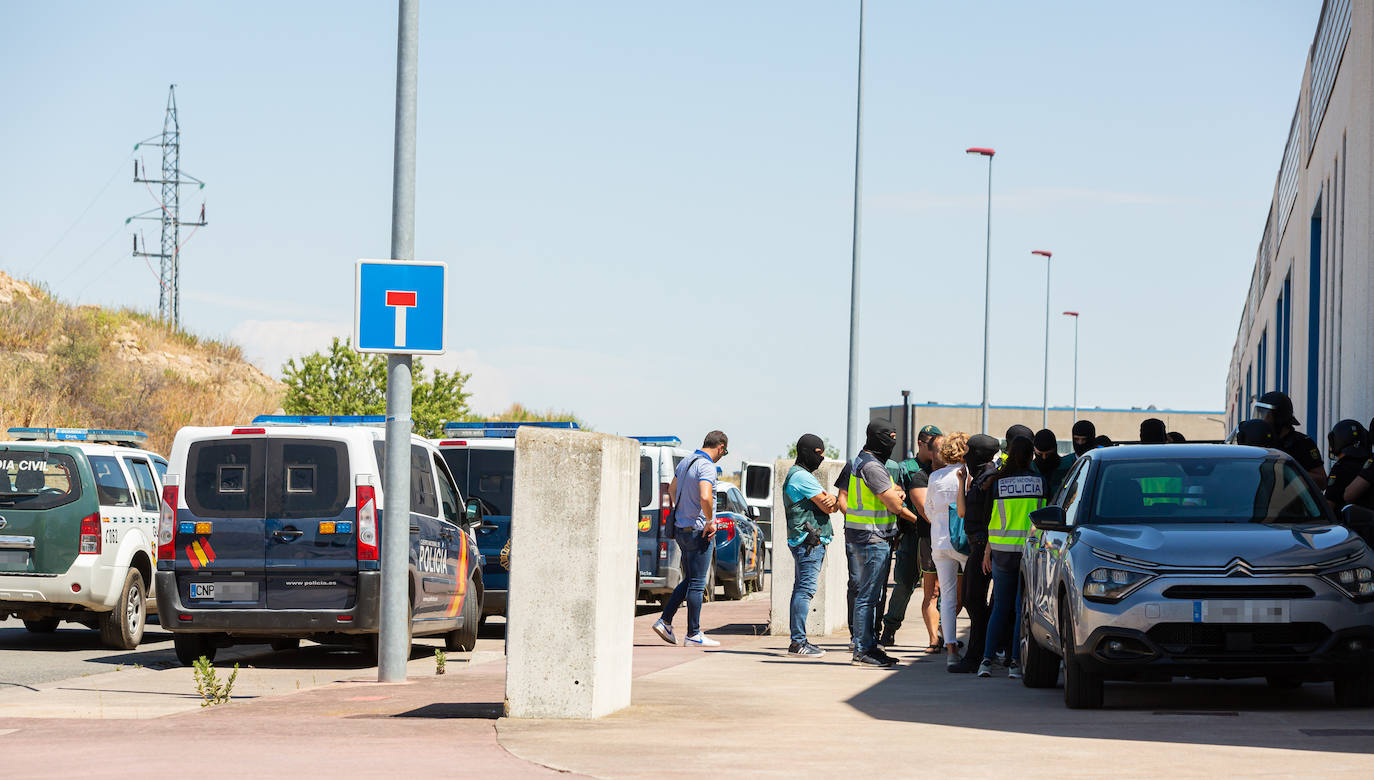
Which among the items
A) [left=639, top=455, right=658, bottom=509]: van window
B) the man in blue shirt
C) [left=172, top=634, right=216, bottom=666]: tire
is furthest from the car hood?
[left=639, top=455, right=658, bottom=509]: van window

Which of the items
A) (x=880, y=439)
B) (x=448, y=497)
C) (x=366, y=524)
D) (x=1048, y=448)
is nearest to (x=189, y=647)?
(x=366, y=524)

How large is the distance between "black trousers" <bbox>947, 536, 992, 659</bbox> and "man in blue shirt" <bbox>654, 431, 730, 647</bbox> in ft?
9.02

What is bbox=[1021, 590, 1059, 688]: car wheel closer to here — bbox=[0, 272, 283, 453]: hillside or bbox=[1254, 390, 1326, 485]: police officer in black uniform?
bbox=[1254, 390, 1326, 485]: police officer in black uniform

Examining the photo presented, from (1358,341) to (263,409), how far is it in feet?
151

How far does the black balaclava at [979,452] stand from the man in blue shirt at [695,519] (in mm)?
2754

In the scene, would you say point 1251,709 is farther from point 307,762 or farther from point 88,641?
point 88,641

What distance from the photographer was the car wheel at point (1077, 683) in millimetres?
10336

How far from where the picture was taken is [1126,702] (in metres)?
10.9

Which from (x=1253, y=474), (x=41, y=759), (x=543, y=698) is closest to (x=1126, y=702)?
(x=1253, y=474)

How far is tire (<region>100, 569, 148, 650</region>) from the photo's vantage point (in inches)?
646

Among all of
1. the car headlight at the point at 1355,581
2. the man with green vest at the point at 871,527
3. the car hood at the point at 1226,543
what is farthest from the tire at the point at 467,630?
the car headlight at the point at 1355,581

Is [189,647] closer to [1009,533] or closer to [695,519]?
[695,519]

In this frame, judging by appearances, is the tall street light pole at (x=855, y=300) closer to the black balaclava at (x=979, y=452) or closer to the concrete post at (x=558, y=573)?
the black balaclava at (x=979, y=452)

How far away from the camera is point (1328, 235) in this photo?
25766 millimetres
